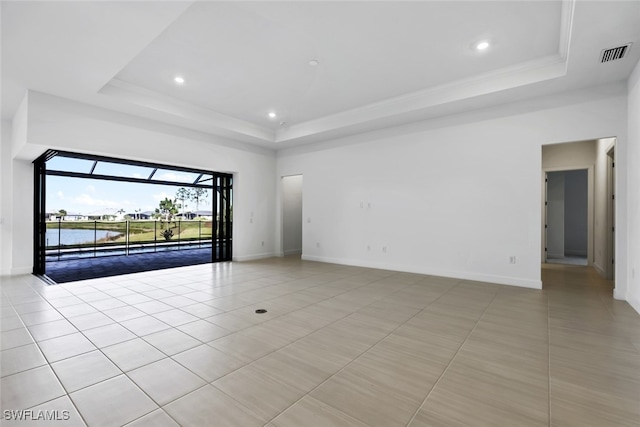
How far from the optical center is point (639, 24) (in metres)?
2.93

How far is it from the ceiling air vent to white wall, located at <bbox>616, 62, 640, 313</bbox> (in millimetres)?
389

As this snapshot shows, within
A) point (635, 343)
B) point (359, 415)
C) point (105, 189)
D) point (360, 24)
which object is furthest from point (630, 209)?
point (105, 189)

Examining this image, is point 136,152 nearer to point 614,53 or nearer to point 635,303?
point 614,53

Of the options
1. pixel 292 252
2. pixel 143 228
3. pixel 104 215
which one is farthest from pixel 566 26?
pixel 143 228

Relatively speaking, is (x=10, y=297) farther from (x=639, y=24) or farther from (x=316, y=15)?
(x=639, y=24)

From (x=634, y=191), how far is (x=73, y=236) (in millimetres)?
12771

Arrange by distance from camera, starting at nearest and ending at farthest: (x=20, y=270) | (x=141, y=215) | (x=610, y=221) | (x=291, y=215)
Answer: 1. (x=610, y=221)
2. (x=20, y=270)
3. (x=291, y=215)
4. (x=141, y=215)

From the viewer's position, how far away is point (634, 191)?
12.5ft

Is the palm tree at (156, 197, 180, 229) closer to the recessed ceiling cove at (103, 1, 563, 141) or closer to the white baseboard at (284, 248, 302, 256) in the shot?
the white baseboard at (284, 248, 302, 256)

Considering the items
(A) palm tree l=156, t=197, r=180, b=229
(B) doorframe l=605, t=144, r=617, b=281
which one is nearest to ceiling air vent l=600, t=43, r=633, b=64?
(B) doorframe l=605, t=144, r=617, b=281

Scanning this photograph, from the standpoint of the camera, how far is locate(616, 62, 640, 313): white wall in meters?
3.65

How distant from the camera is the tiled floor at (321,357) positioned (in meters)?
1.76

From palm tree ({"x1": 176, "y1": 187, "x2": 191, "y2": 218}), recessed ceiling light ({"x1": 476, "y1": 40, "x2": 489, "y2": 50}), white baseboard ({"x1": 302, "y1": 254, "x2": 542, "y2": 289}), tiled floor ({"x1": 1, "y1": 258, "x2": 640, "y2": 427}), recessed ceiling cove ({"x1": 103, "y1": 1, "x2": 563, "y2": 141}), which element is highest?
recessed ceiling light ({"x1": 476, "y1": 40, "x2": 489, "y2": 50})

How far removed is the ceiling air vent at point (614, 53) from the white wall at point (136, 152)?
6800 mm
